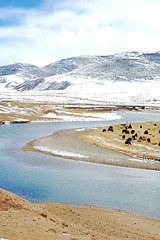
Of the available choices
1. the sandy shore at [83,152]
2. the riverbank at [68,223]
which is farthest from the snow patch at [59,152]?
the riverbank at [68,223]

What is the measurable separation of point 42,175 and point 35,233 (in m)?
13.4

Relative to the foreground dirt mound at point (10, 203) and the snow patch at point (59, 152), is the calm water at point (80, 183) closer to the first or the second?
the snow patch at point (59, 152)

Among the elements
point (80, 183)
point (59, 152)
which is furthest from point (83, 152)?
point (80, 183)

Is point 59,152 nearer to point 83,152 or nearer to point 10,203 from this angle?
point 83,152

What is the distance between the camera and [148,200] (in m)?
17.2

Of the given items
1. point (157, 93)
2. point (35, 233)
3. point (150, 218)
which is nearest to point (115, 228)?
point (150, 218)

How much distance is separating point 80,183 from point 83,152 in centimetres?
1044

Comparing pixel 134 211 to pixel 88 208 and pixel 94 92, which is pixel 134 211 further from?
pixel 94 92

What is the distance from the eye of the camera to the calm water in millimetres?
16984

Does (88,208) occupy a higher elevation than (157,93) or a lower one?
lower

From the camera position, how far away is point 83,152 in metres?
31.0

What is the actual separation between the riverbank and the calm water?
1608 millimetres

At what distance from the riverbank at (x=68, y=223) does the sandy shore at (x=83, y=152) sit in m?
12.3

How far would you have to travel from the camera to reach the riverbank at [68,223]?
371 inches
